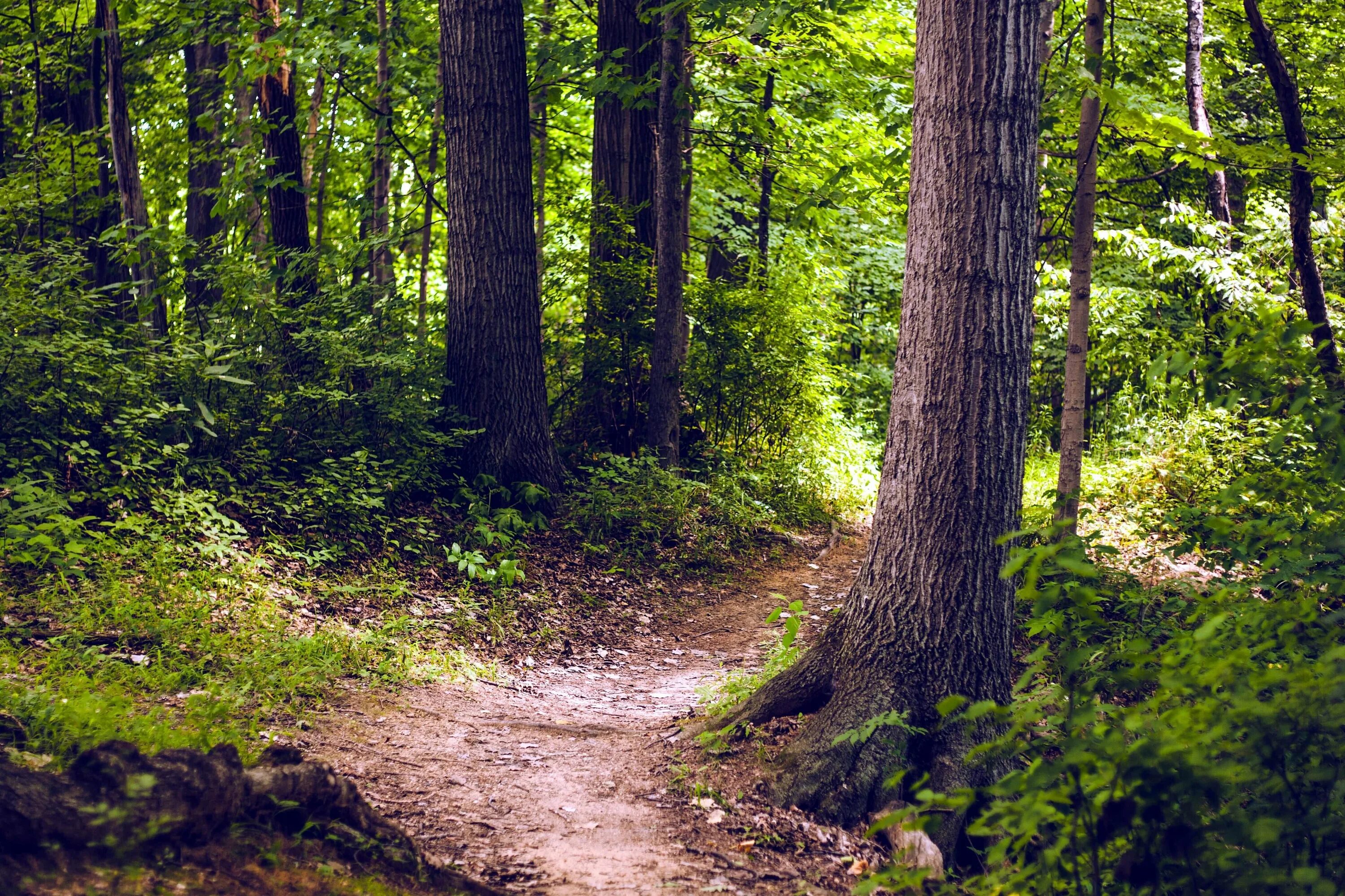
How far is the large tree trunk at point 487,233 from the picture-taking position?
Answer: 837 cm

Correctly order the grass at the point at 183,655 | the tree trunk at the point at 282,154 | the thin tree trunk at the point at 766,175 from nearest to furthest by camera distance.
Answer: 1. the grass at the point at 183,655
2. the tree trunk at the point at 282,154
3. the thin tree trunk at the point at 766,175

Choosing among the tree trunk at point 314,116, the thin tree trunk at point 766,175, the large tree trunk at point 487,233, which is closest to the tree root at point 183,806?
the large tree trunk at point 487,233

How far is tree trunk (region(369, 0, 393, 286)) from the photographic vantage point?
9797mm

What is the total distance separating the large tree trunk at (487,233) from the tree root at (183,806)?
562 centimetres

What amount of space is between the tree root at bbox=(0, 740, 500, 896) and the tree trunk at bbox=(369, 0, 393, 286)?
7.35m

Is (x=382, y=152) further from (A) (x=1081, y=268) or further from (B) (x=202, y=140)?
(A) (x=1081, y=268)

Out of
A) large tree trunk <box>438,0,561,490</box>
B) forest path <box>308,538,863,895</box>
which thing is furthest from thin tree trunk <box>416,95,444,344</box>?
forest path <box>308,538,863,895</box>

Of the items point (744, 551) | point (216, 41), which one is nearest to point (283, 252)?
point (216, 41)

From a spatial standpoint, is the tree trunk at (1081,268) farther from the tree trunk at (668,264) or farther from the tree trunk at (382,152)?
the tree trunk at (382,152)

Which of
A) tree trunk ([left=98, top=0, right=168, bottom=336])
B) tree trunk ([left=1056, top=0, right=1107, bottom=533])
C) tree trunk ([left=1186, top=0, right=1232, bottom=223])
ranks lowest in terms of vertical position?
tree trunk ([left=1056, top=0, right=1107, bottom=533])

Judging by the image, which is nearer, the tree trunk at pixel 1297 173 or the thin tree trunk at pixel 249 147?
the tree trunk at pixel 1297 173

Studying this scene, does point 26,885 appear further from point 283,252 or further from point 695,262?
point 695,262

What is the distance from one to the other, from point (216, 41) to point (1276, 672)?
37.1 ft

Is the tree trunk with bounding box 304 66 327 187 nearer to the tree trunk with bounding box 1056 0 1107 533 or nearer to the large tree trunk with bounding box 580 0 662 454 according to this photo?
the large tree trunk with bounding box 580 0 662 454
